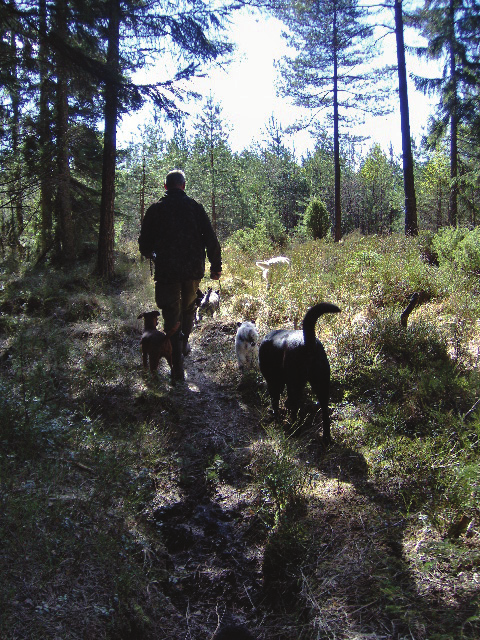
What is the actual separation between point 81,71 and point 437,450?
652 centimetres

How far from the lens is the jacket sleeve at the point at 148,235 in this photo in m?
4.62

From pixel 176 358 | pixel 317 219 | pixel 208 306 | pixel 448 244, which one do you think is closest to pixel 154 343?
pixel 176 358

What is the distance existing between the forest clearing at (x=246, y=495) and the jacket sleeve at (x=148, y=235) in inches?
55.3

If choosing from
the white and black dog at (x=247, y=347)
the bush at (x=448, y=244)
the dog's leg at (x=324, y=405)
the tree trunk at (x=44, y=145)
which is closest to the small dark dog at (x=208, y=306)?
the white and black dog at (x=247, y=347)

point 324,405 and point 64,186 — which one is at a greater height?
point 64,186

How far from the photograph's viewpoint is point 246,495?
113 inches

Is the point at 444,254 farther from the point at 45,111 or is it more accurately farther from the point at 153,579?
the point at 45,111

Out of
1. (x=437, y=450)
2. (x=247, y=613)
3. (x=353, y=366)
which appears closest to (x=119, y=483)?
(x=247, y=613)

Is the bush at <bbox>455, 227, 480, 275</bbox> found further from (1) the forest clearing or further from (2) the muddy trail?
(2) the muddy trail

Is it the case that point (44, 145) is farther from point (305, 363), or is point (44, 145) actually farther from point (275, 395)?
point (305, 363)

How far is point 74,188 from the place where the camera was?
41.1 ft

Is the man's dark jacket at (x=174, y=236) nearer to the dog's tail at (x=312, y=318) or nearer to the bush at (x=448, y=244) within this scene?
the dog's tail at (x=312, y=318)

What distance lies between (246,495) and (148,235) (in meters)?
3.02

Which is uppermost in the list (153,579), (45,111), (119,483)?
(45,111)
